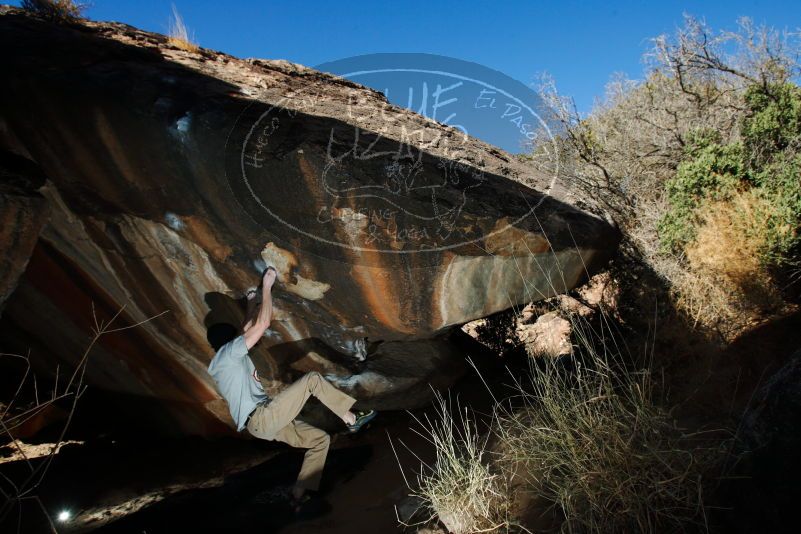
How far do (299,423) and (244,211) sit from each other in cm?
166

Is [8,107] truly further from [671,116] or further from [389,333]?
[671,116]

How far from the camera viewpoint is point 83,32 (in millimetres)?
3629

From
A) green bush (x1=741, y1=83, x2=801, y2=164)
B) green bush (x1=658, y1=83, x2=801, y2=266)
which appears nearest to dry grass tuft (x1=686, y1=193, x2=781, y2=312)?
green bush (x1=658, y1=83, x2=801, y2=266)

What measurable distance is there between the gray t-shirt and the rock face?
0.61 m

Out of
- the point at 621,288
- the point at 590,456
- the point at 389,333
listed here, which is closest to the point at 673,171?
the point at 621,288

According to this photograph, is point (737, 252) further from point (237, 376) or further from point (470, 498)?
point (237, 376)

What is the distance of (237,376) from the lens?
3127 mm

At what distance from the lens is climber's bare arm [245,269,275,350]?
10.2ft

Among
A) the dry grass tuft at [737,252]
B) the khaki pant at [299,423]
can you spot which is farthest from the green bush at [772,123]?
the khaki pant at [299,423]

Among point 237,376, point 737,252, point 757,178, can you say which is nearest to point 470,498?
point 237,376

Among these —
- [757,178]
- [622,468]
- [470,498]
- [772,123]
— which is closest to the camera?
[622,468]

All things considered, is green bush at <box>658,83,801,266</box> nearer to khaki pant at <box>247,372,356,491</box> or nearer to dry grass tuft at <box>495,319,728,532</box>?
dry grass tuft at <box>495,319,728,532</box>

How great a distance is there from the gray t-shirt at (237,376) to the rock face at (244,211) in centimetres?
61

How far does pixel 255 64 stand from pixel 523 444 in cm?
399
